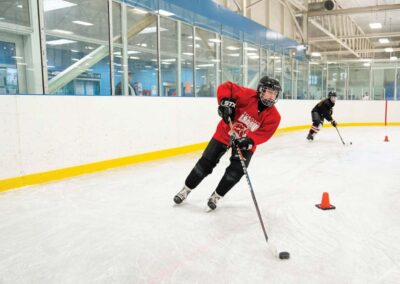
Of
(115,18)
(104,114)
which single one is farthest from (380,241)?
(115,18)

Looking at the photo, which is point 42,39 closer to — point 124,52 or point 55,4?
point 55,4

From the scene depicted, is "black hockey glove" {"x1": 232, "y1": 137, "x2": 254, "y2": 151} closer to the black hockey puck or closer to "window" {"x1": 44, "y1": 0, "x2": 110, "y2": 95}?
the black hockey puck

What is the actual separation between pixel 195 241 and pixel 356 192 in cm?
186

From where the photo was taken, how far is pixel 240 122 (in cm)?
265

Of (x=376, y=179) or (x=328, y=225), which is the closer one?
(x=328, y=225)

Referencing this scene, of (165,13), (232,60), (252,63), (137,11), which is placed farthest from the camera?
(252,63)

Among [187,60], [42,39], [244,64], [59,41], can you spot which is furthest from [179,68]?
[42,39]

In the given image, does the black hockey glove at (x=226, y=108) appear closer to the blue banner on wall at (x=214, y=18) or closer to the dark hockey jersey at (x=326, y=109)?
the blue banner on wall at (x=214, y=18)

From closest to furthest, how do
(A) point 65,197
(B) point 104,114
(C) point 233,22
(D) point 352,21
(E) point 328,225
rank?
1. (E) point 328,225
2. (A) point 65,197
3. (B) point 104,114
4. (C) point 233,22
5. (D) point 352,21

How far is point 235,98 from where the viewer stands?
2.60 meters

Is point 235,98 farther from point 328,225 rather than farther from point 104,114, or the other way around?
point 104,114

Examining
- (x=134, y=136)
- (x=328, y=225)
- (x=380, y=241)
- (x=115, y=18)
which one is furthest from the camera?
(x=115, y=18)

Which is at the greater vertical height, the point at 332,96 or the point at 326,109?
the point at 332,96

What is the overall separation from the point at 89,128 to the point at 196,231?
8.03 feet
